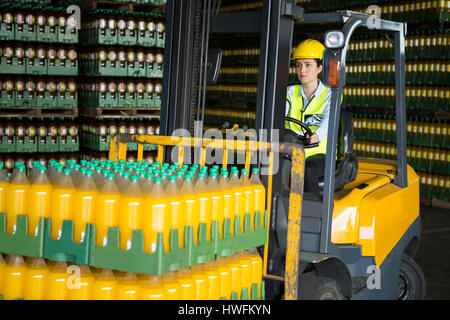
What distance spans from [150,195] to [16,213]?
2.58 ft

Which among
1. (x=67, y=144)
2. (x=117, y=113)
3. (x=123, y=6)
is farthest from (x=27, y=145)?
(x=123, y=6)

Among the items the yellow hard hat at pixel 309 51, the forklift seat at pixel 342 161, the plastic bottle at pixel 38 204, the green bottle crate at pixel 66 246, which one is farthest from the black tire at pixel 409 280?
the plastic bottle at pixel 38 204

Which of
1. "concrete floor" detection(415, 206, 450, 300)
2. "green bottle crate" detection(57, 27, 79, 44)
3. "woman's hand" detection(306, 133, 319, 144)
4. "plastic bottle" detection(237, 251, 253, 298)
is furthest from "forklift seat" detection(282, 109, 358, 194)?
"green bottle crate" detection(57, 27, 79, 44)

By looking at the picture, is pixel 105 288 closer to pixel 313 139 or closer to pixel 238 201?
pixel 238 201

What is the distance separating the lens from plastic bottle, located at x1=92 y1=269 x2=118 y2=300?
10.1 feet

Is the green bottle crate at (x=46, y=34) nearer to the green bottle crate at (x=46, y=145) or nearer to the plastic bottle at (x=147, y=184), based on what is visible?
the green bottle crate at (x=46, y=145)

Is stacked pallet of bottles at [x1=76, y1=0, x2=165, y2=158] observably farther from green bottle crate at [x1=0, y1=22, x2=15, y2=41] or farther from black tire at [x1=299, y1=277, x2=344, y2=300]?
black tire at [x1=299, y1=277, x2=344, y2=300]

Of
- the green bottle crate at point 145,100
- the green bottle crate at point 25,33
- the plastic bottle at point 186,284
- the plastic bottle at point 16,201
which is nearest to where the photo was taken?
the plastic bottle at point 186,284

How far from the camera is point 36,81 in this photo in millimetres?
9562

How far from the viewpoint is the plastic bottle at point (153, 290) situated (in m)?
3.01

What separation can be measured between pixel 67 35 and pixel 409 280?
261 inches

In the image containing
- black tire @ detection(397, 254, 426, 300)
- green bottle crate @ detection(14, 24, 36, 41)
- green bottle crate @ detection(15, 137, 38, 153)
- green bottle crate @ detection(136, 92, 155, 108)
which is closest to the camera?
black tire @ detection(397, 254, 426, 300)

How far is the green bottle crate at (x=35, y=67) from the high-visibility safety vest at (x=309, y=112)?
19.2ft
